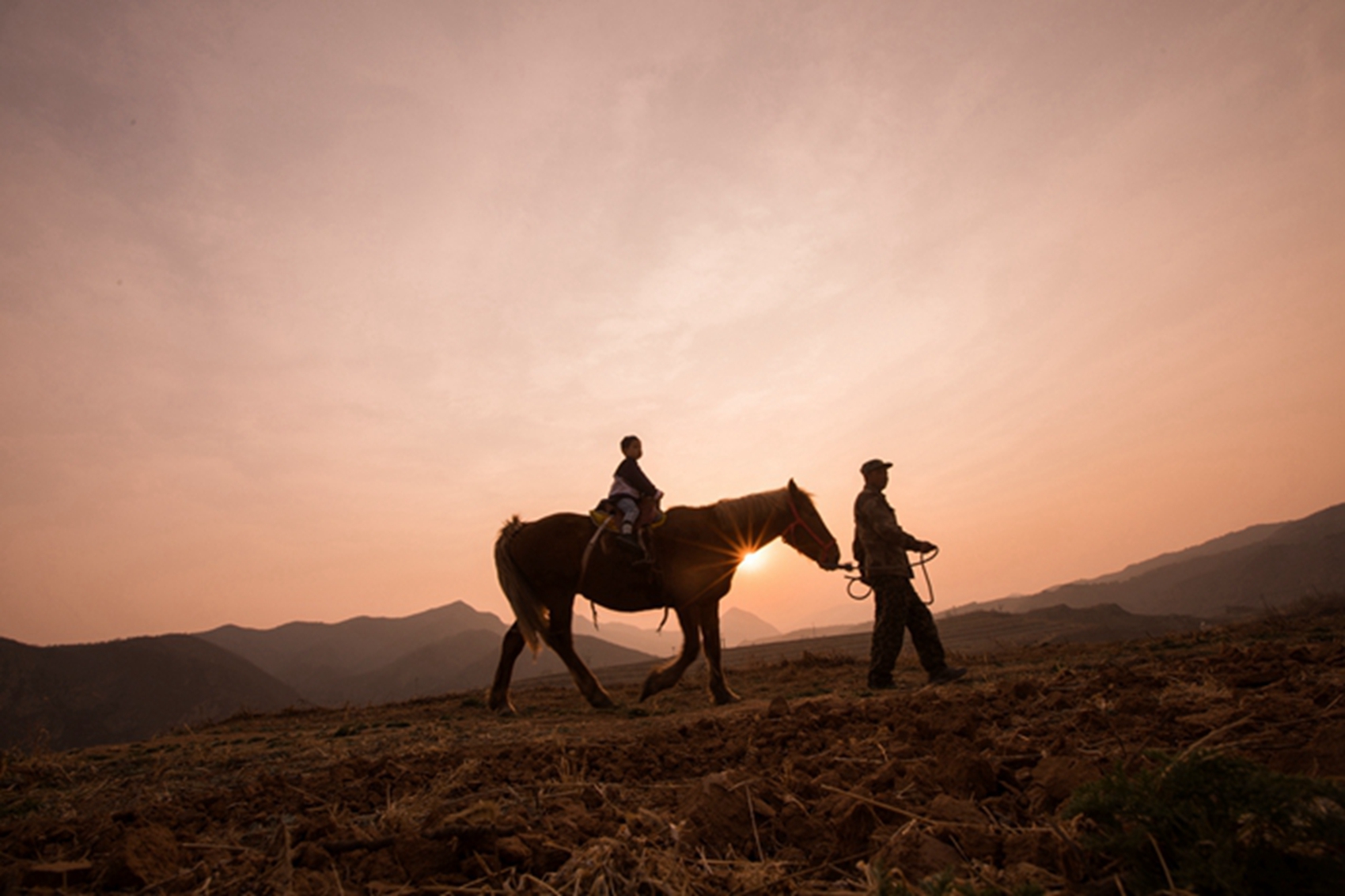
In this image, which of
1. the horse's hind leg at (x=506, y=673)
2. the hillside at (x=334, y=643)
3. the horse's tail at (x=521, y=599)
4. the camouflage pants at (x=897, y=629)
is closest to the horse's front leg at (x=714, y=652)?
the camouflage pants at (x=897, y=629)

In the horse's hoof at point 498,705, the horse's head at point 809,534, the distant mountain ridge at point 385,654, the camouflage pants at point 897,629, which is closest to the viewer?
the camouflage pants at point 897,629

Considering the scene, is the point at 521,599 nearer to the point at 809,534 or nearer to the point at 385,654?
the point at 809,534

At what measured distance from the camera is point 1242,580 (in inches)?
1860

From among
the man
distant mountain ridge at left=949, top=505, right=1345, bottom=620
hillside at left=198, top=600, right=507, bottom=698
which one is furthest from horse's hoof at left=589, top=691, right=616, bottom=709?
hillside at left=198, top=600, right=507, bottom=698

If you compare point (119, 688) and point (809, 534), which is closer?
point (809, 534)

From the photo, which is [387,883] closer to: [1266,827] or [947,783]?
[947,783]

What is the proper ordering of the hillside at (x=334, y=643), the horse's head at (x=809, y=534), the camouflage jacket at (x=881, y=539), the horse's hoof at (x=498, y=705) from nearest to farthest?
the camouflage jacket at (x=881, y=539), the horse's hoof at (x=498, y=705), the horse's head at (x=809, y=534), the hillside at (x=334, y=643)

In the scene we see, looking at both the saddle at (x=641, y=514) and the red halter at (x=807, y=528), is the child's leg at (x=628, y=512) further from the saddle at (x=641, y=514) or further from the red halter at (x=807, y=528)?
the red halter at (x=807, y=528)

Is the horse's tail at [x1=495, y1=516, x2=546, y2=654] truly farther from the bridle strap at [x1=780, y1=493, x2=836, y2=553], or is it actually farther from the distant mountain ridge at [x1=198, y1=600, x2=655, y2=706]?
the distant mountain ridge at [x1=198, y1=600, x2=655, y2=706]

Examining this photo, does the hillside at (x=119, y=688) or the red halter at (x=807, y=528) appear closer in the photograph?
the red halter at (x=807, y=528)

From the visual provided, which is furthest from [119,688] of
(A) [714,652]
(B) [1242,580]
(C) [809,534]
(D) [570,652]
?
(B) [1242,580]

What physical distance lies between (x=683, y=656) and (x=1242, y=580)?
59.9m

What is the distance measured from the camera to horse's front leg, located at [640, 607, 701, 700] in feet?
22.9

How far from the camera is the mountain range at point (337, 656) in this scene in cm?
3459
